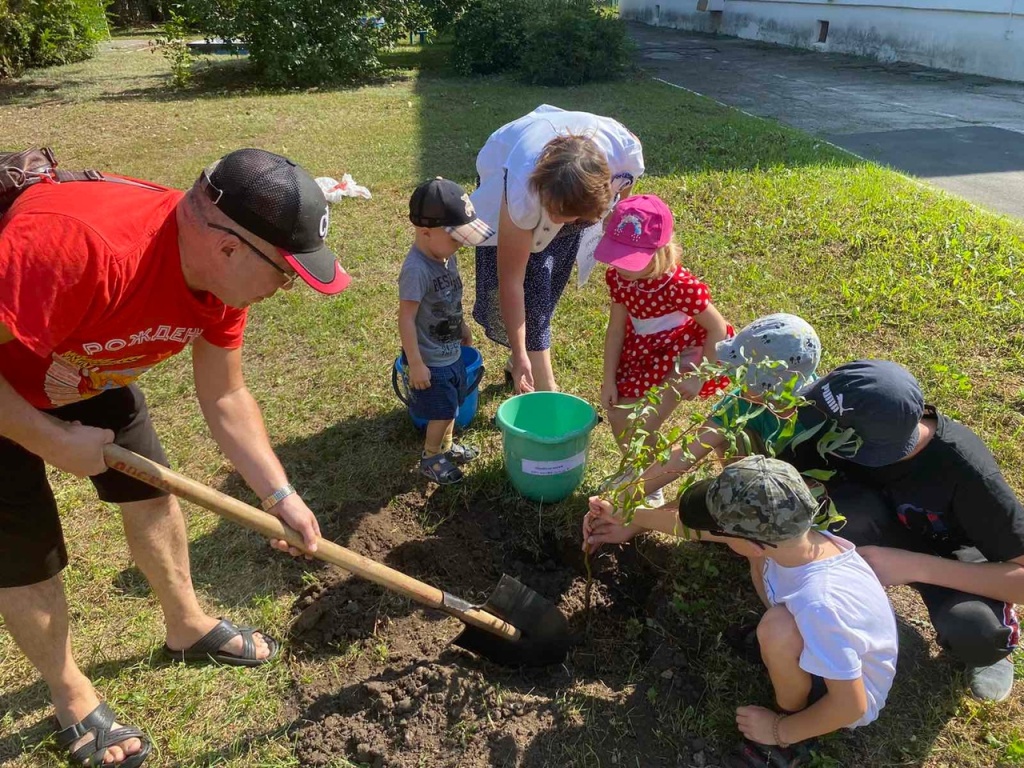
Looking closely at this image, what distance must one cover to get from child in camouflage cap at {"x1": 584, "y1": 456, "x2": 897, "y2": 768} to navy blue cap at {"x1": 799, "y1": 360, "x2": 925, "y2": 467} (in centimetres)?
33

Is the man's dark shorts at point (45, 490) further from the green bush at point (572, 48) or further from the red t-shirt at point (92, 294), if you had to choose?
the green bush at point (572, 48)

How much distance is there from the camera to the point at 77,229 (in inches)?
60.1

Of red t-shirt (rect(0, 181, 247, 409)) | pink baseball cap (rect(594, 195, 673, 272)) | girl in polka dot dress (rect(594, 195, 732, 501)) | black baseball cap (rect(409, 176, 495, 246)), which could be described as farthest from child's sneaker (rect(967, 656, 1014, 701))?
red t-shirt (rect(0, 181, 247, 409))

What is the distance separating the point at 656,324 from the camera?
10.3 feet

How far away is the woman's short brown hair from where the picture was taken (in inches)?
105

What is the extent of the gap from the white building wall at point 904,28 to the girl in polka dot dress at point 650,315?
12718 mm

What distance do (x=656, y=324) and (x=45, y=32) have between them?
649 inches

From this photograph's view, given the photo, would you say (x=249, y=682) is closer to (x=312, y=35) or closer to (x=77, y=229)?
(x=77, y=229)

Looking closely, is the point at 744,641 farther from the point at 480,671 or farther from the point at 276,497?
the point at 276,497

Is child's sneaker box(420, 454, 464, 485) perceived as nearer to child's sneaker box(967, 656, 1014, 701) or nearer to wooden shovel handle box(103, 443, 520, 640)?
wooden shovel handle box(103, 443, 520, 640)

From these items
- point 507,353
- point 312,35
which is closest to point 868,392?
point 507,353

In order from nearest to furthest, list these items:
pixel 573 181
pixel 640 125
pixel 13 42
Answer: pixel 573 181, pixel 640 125, pixel 13 42

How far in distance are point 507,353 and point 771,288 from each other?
6.17 feet

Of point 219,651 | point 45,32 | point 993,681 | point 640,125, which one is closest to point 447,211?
point 219,651
